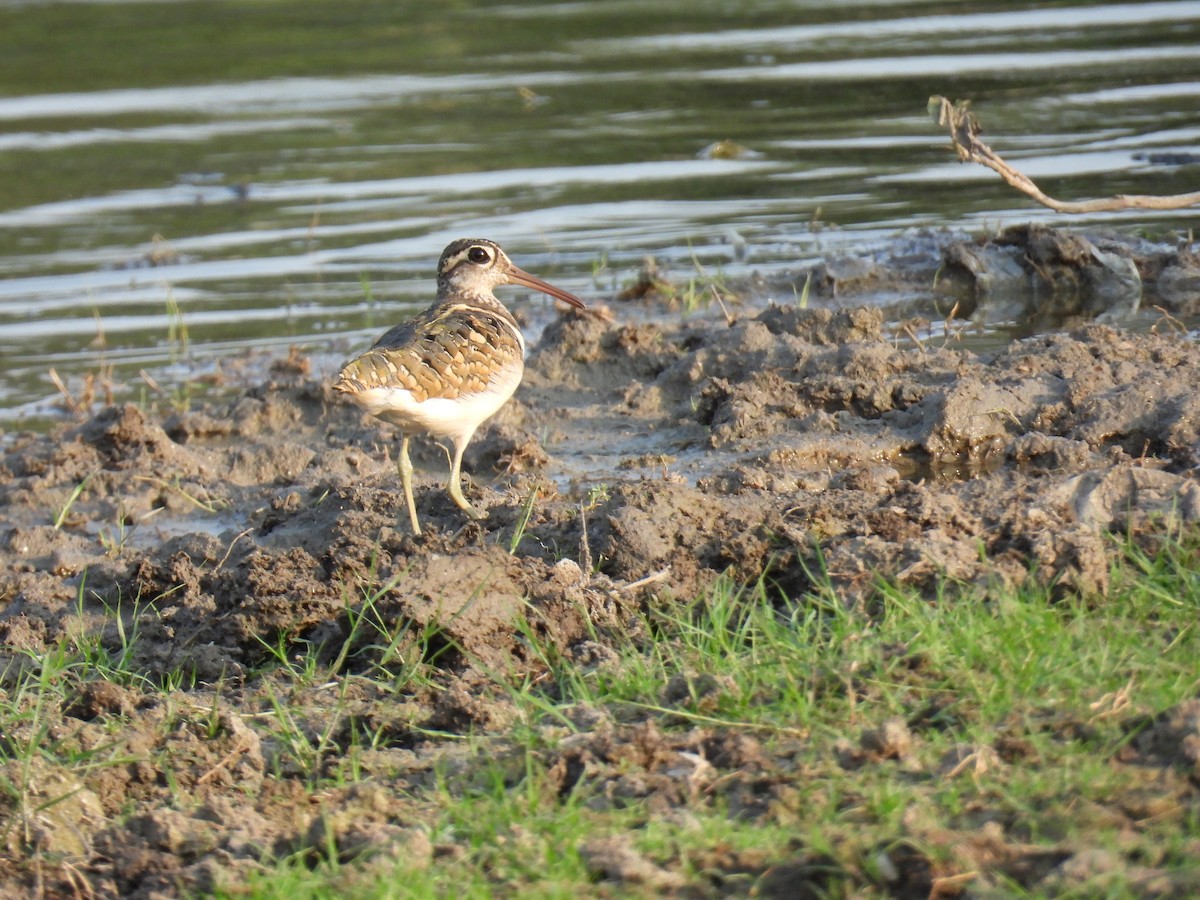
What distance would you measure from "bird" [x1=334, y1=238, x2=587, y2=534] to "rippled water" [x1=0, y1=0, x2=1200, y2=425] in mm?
2979

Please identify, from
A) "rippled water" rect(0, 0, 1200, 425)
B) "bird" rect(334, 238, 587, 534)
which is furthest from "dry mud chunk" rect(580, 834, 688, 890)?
"rippled water" rect(0, 0, 1200, 425)

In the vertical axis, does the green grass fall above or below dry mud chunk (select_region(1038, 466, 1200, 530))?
below

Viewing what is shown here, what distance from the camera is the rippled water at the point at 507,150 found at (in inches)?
385

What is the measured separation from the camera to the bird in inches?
202

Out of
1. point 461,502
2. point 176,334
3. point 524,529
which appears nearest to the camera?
point 524,529

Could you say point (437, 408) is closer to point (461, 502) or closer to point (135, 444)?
point (461, 502)

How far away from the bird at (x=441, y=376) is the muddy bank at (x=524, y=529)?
246 millimetres

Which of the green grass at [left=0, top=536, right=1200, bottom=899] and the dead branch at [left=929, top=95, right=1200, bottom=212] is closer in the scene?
the green grass at [left=0, top=536, right=1200, bottom=899]

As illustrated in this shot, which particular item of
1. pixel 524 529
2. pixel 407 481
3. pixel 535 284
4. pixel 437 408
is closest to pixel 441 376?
pixel 437 408

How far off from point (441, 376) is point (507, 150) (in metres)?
7.93

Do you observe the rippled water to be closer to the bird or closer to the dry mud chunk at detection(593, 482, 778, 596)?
the bird

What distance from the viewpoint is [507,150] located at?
42.5 feet

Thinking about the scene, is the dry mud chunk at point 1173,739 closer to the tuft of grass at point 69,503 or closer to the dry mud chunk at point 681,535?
the dry mud chunk at point 681,535

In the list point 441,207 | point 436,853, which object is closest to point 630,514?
point 436,853
